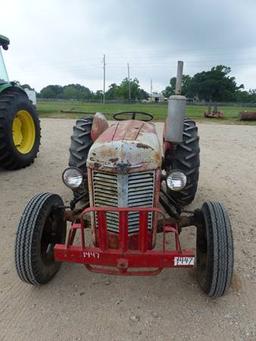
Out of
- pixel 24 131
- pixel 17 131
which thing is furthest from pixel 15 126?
pixel 24 131

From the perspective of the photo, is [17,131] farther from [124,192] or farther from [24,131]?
[124,192]

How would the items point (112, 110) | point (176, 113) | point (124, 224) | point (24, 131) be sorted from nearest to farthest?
point (124, 224)
point (176, 113)
point (24, 131)
point (112, 110)

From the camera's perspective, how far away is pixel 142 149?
2.88 m

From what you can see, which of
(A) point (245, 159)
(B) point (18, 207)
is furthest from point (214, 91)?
(B) point (18, 207)

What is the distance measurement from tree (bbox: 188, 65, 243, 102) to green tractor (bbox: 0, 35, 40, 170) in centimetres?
4976

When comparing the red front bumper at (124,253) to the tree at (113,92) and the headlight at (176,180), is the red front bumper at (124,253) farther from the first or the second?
the tree at (113,92)

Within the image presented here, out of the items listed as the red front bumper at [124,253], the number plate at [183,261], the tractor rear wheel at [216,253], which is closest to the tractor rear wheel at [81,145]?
the red front bumper at [124,253]

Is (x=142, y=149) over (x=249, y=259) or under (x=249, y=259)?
over

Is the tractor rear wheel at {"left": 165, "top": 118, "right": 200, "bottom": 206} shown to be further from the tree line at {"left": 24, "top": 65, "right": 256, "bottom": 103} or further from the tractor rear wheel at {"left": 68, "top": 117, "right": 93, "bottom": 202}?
the tree line at {"left": 24, "top": 65, "right": 256, "bottom": 103}

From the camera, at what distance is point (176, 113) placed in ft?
11.2

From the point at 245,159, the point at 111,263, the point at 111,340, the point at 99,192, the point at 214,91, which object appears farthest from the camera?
the point at 214,91

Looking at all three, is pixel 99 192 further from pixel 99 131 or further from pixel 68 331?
pixel 99 131

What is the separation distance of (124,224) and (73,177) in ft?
2.50

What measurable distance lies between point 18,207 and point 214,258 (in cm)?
287
